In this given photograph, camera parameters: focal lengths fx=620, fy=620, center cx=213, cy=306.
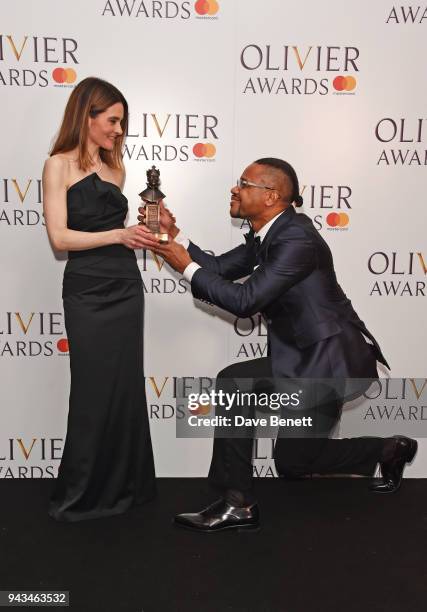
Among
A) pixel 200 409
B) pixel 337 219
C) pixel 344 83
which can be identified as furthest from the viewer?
pixel 200 409

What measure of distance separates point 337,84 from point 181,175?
0.95 m

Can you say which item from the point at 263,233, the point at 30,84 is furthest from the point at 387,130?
the point at 30,84

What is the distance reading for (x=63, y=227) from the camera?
107 inches

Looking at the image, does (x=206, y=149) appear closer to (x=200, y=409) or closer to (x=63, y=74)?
(x=63, y=74)

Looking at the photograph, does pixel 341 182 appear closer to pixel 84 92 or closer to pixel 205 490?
pixel 84 92

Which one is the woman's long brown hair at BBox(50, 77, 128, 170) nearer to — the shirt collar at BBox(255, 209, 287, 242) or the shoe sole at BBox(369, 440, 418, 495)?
the shirt collar at BBox(255, 209, 287, 242)

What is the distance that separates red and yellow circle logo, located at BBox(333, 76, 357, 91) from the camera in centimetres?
326

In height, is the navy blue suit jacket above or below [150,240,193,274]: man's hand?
below

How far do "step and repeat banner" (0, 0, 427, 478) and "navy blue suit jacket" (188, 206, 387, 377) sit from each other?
68 cm

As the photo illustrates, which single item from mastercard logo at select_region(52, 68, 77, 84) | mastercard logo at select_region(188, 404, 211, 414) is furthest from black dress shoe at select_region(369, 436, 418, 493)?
mastercard logo at select_region(52, 68, 77, 84)

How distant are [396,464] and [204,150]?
189cm

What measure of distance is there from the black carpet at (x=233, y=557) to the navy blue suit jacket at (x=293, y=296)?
2.50 feet

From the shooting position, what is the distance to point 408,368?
3.53 m

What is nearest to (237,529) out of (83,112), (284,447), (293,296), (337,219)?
(284,447)
